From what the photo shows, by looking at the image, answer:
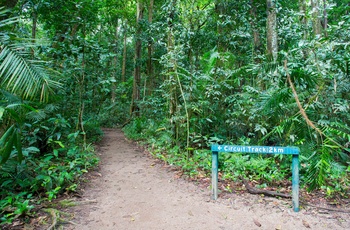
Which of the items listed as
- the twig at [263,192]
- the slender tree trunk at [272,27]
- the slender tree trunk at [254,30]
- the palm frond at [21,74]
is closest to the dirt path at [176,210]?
the twig at [263,192]

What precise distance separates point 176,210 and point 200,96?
11.5ft

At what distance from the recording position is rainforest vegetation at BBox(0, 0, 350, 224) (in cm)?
360

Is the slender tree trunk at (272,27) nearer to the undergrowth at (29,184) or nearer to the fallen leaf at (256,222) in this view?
the fallen leaf at (256,222)

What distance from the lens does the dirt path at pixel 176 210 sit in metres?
3.12

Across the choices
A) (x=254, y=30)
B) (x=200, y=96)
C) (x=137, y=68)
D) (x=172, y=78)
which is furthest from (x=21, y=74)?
(x=137, y=68)

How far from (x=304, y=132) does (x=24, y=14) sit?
281 inches

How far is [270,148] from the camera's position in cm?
354

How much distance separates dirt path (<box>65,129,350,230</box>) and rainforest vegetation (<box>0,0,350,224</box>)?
1.69 feet

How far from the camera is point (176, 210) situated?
3.53m

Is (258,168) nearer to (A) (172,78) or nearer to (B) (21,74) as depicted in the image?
(A) (172,78)

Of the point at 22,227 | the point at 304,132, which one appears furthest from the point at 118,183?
the point at 304,132

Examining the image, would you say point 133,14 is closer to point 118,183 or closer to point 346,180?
point 118,183

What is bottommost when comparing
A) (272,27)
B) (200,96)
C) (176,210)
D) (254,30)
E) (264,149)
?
(176,210)

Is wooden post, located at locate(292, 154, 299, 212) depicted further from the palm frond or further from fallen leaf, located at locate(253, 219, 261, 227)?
the palm frond
